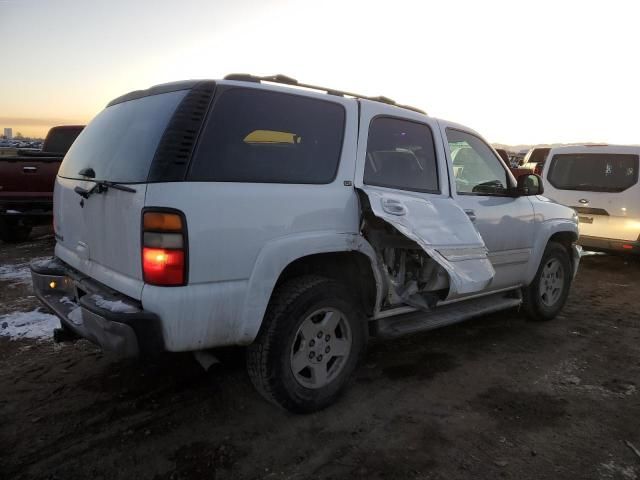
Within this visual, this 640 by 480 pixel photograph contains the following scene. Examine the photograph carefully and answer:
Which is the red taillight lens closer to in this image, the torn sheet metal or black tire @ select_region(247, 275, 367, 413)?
black tire @ select_region(247, 275, 367, 413)

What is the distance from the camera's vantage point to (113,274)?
8.56 feet

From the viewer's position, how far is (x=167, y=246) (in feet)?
7.63

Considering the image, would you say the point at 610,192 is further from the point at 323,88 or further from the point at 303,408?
the point at 303,408

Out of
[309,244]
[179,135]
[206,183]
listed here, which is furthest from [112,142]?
[309,244]

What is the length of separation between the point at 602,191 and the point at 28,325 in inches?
314

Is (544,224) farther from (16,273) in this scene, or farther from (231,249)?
(16,273)

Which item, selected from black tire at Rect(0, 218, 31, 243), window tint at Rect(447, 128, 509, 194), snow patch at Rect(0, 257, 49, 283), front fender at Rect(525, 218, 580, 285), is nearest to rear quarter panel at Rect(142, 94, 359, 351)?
window tint at Rect(447, 128, 509, 194)

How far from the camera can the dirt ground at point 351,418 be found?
2.51 m

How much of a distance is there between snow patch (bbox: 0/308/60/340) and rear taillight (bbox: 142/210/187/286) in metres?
2.48

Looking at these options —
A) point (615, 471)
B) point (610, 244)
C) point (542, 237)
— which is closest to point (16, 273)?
point (542, 237)

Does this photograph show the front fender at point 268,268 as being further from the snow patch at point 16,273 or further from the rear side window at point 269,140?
the snow patch at point 16,273

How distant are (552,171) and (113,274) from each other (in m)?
7.87

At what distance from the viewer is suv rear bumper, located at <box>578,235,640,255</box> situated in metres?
7.17

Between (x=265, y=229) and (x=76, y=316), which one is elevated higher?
(x=265, y=229)
